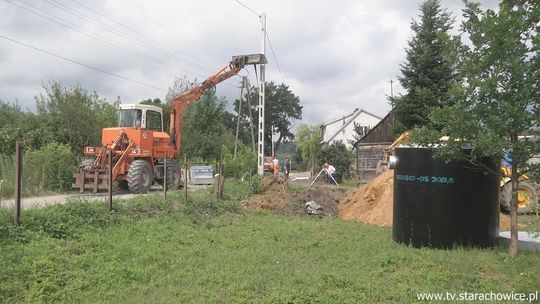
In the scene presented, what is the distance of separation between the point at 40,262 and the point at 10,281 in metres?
0.50

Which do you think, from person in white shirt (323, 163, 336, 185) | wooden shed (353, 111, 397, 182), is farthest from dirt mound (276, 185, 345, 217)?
wooden shed (353, 111, 397, 182)

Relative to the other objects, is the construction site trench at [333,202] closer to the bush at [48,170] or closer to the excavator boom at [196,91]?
the excavator boom at [196,91]

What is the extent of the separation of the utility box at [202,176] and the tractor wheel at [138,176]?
8079 mm

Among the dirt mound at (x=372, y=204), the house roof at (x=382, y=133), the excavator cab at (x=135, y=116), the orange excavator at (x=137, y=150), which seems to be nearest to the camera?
the dirt mound at (x=372, y=204)

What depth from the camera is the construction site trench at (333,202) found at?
14.0 meters

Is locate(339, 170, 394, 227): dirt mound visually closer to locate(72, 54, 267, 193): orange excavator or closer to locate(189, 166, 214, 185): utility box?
locate(72, 54, 267, 193): orange excavator

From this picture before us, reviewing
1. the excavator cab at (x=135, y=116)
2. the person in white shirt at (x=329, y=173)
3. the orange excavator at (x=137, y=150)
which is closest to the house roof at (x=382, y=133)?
the person in white shirt at (x=329, y=173)

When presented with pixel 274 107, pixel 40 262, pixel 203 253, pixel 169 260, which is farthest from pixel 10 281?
pixel 274 107

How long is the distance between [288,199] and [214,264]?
971 cm

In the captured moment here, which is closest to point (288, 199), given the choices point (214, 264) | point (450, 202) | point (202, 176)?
point (450, 202)

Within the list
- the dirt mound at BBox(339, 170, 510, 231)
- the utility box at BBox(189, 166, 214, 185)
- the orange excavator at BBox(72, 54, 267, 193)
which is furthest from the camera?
the utility box at BBox(189, 166, 214, 185)

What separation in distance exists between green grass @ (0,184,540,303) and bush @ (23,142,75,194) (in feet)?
29.4

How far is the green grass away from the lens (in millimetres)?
6020

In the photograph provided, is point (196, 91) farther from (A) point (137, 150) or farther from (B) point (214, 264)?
(B) point (214, 264)
